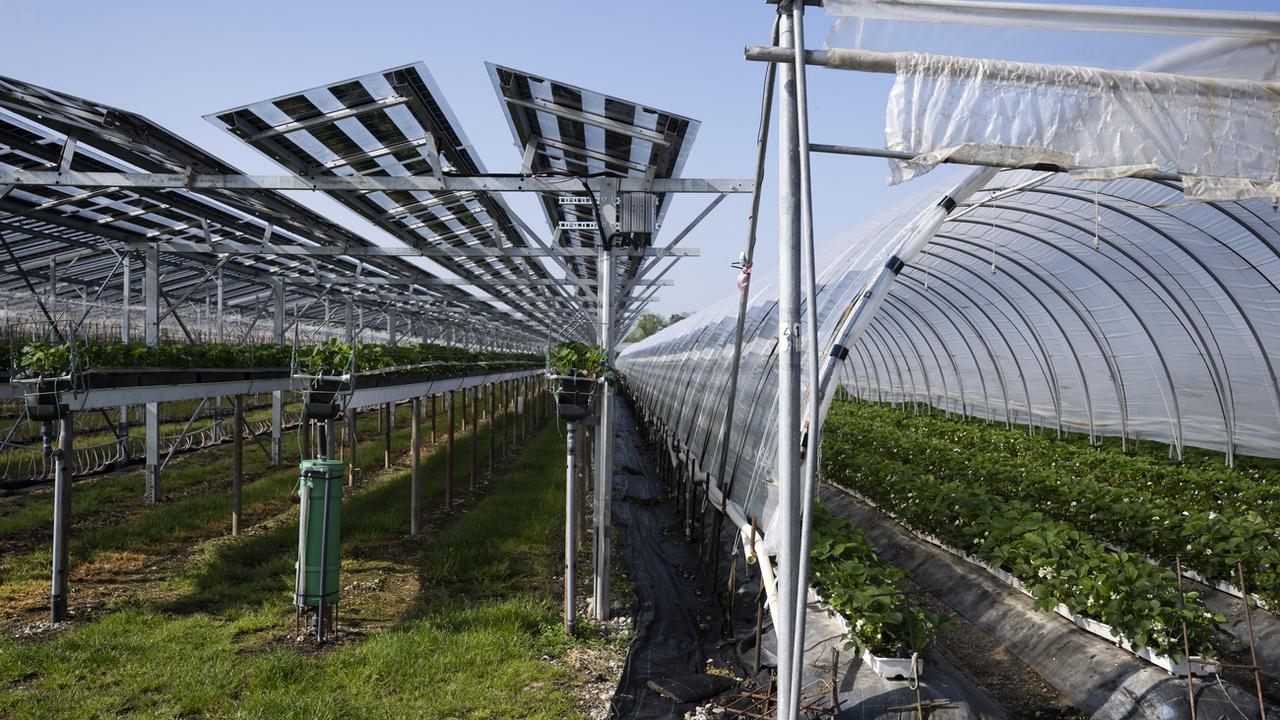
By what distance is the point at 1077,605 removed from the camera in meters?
5.93

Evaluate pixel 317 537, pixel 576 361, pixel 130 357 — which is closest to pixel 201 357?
pixel 130 357

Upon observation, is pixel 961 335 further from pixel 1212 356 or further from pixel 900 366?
pixel 1212 356

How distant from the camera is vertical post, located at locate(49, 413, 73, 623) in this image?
6.95 metres

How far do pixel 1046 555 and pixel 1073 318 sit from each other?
8.98 metres

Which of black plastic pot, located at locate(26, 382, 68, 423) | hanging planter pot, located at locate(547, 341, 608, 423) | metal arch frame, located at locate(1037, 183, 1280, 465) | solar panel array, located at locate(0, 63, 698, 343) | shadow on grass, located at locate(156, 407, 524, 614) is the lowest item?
shadow on grass, located at locate(156, 407, 524, 614)

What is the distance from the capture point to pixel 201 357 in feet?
31.7

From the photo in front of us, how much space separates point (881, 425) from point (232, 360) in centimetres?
1232

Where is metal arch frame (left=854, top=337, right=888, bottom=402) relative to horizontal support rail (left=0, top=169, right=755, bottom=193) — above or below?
below

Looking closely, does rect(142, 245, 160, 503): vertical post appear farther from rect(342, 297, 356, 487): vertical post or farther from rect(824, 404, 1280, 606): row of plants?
rect(824, 404, 1280, 606): row of plants

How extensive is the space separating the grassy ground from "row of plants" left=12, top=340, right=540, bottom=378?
2.18 m

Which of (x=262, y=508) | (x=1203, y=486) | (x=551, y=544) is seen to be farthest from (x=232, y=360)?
(x=1203, y=486)

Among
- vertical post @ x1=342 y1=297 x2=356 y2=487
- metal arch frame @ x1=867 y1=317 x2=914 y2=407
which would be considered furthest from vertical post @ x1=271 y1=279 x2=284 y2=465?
metal arch frame @ x1=867 y1=317 x2=914 y2=407

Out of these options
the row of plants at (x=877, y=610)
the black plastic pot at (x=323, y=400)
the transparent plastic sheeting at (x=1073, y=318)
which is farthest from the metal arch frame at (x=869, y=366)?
the black plastic pot at (x=323, y=400)

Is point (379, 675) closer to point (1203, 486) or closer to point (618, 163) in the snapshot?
point (618, 163)
